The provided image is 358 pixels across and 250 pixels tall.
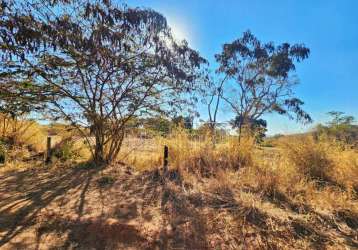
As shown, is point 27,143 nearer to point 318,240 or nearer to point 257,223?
point 257,223

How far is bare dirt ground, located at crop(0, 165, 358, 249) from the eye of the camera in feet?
8.76

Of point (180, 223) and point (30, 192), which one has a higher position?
point (30, 192)

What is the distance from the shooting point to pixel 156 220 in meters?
3.04

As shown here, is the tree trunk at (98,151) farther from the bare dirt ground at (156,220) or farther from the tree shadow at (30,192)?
the bare dirt ground at (156,220)

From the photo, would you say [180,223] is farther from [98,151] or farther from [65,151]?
[65,151]

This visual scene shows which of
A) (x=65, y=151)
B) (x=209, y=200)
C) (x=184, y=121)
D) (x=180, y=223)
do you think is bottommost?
(x=180, y=223)

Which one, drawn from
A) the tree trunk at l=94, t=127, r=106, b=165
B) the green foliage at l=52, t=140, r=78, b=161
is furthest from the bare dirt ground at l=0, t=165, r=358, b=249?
the green foliage at l=52, t=140, r=78, b=161

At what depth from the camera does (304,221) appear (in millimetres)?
3115

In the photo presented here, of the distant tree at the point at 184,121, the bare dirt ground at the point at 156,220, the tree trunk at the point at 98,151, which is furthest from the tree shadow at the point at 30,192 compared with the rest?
the distant tree at the point at 184,121

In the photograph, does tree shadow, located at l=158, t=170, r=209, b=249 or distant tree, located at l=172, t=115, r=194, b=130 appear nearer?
tree shadow, located at l=158, t=170, r=209, b=249

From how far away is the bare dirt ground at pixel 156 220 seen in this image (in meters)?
2.67

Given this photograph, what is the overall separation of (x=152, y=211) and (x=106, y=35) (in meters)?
2.08

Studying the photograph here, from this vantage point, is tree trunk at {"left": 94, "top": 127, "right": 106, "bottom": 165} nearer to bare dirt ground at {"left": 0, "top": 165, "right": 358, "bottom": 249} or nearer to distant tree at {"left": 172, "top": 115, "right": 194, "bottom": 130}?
bare dirt ground at {"left": 0, "top": 165, "right": 358, "bottom": 249}

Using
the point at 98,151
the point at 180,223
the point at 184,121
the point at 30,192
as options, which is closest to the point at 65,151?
the point at 98,151
